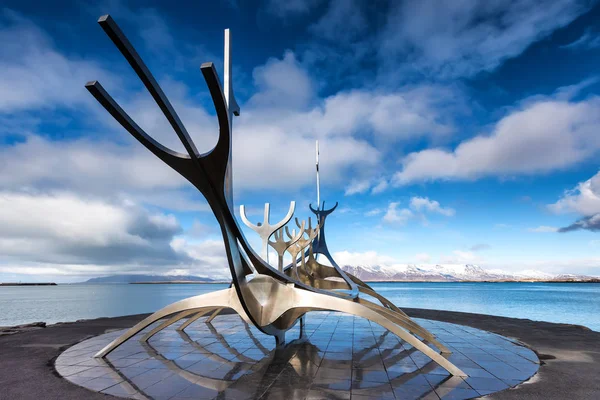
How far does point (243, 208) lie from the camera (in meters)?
16.6

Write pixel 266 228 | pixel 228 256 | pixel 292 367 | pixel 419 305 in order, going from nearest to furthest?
pixel 228 256, pixel 292 367, pixel 266 228, pixel 419 305

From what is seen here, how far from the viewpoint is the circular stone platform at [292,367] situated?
7.02m

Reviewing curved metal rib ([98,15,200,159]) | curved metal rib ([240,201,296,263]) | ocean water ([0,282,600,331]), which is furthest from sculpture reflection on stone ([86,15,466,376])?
ocean water ([0,282,600,331])

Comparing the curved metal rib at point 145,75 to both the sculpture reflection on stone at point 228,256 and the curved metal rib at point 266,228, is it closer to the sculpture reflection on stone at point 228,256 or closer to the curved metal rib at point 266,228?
the sculpture reflection on stone at point 228,256

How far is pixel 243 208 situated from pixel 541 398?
12351 mm

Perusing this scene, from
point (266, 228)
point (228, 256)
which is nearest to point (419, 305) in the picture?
point (266, 228)

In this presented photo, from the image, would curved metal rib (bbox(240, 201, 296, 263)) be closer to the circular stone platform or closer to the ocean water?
the circular stone platform

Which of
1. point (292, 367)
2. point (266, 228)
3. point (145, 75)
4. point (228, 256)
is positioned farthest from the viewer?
point (266, 228)

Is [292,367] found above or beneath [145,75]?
beneath

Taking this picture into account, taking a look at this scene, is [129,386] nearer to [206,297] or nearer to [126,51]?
[206,297]

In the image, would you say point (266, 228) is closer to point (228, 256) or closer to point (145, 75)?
point (228, 256)

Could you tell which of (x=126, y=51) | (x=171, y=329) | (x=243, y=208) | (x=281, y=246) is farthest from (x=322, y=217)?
(x=126, y=51)

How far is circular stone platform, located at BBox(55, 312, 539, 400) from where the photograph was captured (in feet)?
23.0

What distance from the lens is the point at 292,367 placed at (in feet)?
28.2
